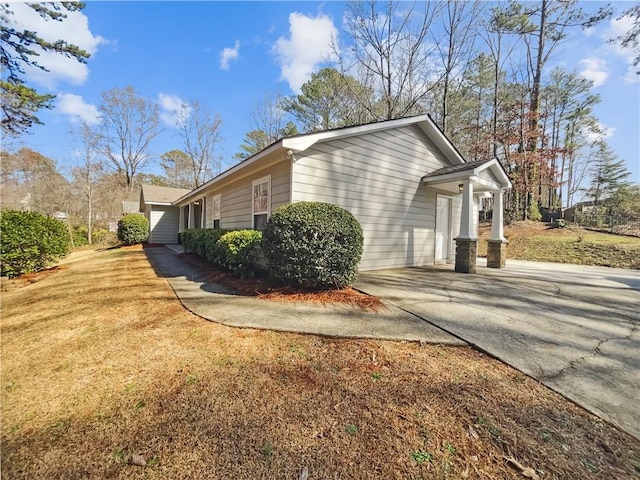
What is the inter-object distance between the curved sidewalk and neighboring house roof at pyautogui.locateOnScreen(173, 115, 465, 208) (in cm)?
322

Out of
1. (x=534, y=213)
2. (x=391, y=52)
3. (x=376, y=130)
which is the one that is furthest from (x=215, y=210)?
(x=534, y=213)

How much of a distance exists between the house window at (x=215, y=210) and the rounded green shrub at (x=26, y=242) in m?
5.26

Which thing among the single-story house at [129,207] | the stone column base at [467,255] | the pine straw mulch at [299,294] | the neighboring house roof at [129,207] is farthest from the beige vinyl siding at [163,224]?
the stone column base at [467,255]

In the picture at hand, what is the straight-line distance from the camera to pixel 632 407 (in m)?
2.15

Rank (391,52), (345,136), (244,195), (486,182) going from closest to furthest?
(345,136), (486,182), (244,195), (391,52)

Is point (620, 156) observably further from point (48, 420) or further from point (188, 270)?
point (48, 420)

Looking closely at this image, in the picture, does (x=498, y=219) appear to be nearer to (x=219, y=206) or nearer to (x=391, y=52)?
(x=219, y=206)

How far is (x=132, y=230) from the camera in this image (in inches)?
709

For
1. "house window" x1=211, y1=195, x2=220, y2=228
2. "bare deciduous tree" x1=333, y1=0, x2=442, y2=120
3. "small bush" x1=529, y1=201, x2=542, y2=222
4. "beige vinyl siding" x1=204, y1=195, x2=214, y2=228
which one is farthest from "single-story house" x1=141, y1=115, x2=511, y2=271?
"small bush" x1=529, y1=201, x2=542, y2=222

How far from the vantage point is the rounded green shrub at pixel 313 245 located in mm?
4871

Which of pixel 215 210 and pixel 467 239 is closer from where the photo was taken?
pixel 467 239

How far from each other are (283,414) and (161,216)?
2164cm

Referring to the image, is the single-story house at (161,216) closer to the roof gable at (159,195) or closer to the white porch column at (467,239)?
the roof gable at (159,195)

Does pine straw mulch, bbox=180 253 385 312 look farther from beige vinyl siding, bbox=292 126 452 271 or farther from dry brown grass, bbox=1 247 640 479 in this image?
beige vinyl siding, bbox=292 126 452 271
